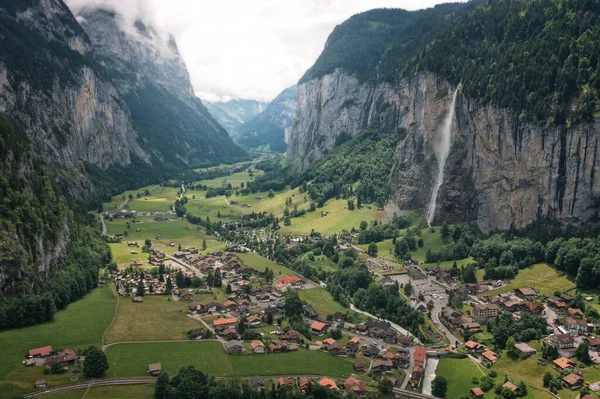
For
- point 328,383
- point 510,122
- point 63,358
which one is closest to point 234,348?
point 328,383

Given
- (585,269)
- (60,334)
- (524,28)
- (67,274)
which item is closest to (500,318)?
(585,269)

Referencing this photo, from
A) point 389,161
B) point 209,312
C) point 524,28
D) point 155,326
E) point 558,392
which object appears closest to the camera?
point 558,392

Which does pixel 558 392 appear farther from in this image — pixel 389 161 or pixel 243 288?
pixel 389 161

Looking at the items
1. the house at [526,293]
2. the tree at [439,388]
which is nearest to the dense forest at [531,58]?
the house at [526,293]

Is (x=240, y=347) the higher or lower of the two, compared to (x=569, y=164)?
lower

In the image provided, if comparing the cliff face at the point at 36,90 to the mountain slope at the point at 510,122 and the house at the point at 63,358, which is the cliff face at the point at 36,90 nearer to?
the house at the point at 63,358

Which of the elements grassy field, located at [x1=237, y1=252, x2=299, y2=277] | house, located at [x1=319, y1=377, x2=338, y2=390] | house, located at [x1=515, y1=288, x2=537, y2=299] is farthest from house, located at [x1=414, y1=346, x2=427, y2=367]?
grassy field, located at [x1=237, y1=252, x2=299, y2=277]

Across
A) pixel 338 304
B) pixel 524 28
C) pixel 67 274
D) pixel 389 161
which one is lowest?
pixel 338 304
